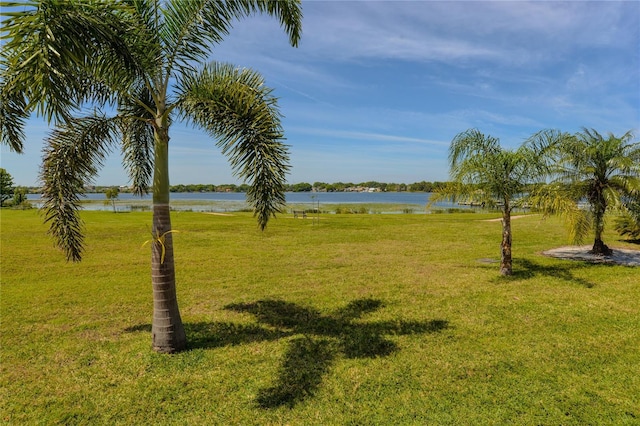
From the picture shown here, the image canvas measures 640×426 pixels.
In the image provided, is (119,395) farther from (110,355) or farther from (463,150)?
(463,150)

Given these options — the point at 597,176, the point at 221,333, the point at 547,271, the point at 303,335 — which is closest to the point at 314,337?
the point at 303,335

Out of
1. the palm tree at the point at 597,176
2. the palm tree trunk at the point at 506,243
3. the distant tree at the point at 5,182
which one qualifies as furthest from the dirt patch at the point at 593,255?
the distant tree at the point at 5,182

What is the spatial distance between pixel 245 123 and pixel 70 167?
125 inches

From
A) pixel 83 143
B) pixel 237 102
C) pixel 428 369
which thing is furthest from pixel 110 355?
pixel 428 369

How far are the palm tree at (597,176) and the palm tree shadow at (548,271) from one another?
1.13 m

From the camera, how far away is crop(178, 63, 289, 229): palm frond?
523 cm

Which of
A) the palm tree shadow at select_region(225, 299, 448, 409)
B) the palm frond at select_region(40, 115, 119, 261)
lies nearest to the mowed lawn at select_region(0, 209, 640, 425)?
the palm tree shadow at select_region(225, 299, 448, 409)

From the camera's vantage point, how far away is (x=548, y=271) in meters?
11.7

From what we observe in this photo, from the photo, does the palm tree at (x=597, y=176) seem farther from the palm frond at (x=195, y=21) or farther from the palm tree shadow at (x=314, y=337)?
the palm frond at (x=195, y=21)

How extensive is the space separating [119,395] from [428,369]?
4.49m

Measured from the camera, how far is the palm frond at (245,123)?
5230 millimetres

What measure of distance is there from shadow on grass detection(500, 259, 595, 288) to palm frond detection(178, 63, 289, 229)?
9319 millimetres

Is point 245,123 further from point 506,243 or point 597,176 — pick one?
point 597,176

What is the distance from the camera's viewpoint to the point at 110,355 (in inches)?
239
